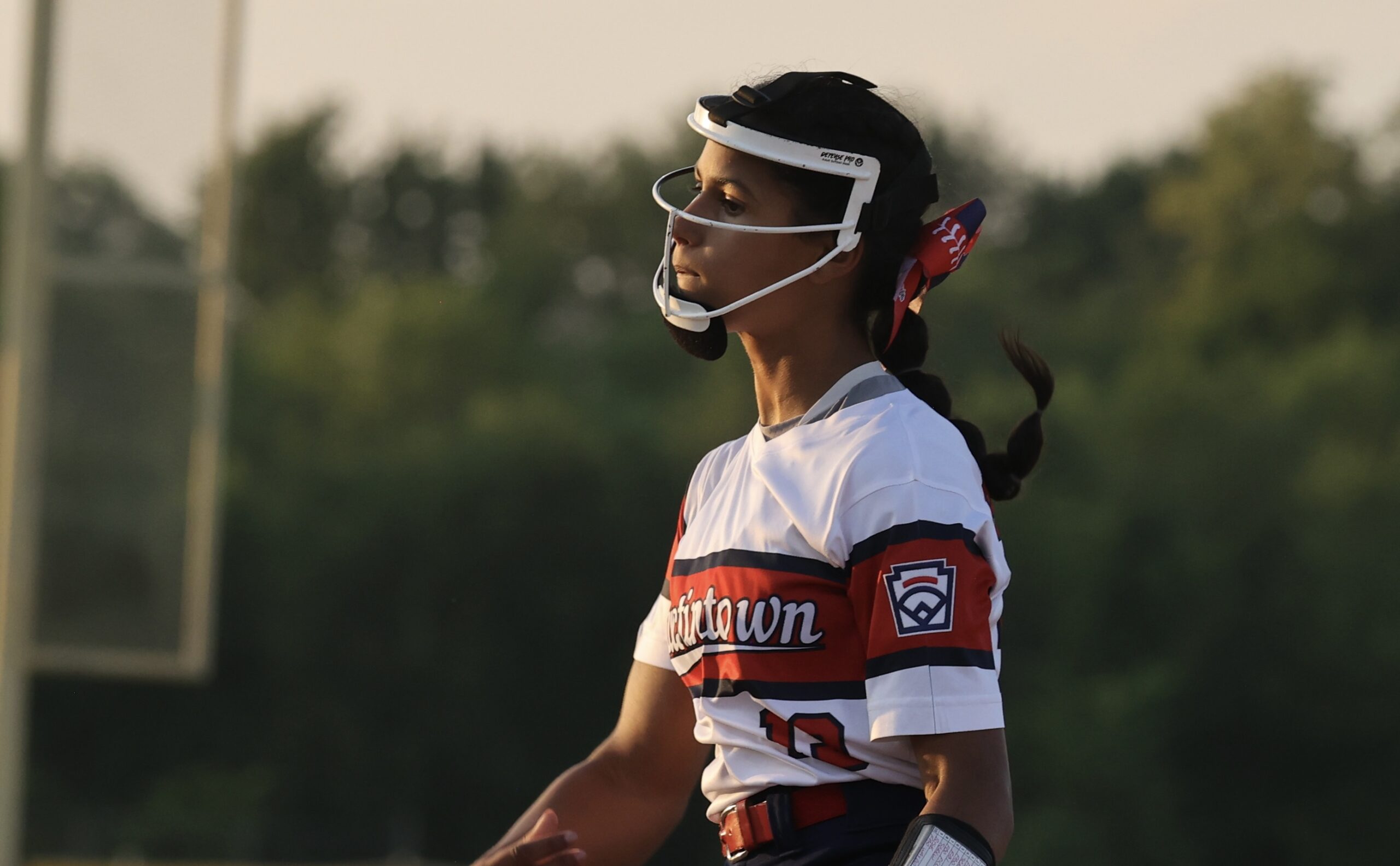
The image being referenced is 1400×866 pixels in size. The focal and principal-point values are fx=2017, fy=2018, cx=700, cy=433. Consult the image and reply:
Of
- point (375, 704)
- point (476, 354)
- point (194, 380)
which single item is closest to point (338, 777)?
point (375, 704)

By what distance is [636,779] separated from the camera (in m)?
3.09

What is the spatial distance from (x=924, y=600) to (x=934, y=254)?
60 cm

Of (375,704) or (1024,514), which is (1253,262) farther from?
(375,704)

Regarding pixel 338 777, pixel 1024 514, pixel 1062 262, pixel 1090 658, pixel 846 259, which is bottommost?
pixel 338 777

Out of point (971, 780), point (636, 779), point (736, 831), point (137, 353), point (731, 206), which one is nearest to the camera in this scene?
point (971, 780)

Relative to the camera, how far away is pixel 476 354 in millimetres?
47156

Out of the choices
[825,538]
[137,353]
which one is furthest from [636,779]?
[137,353]

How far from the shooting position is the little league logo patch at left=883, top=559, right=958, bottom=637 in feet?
7.92

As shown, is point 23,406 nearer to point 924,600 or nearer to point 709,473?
point 709,473

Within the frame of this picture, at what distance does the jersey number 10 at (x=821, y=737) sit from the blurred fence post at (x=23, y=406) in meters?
8.42

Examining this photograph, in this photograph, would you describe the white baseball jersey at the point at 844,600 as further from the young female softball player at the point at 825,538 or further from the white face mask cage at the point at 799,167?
the white face mask cage at the point at 799,167

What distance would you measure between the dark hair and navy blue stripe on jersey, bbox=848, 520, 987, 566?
0.25 meters

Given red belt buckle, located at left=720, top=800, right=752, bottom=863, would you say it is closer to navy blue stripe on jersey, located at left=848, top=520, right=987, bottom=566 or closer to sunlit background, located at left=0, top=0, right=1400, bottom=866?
navy blue stripe on jersey, located at left=848, top=520, right=987, bottom=566

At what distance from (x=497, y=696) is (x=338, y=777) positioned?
3.34 meters
